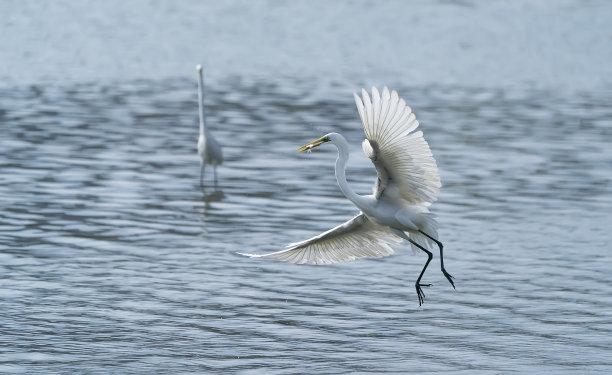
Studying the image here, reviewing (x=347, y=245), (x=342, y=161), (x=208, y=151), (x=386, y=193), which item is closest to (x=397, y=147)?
(x=342, y=161)

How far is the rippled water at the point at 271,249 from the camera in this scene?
7.51 m

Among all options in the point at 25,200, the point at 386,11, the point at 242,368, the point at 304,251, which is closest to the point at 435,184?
the point at 304,251

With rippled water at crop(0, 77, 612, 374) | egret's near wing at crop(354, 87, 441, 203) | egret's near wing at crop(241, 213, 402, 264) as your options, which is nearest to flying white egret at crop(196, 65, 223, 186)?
rippled water at crop(0, 77, 612, 374)

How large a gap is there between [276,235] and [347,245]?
2.80m

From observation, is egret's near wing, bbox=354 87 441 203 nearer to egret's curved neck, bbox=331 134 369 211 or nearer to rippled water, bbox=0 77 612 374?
egret's curved neck, bbox=331 134 369 211

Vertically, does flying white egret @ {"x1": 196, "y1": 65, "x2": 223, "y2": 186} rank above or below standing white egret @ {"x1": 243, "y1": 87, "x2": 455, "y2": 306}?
below

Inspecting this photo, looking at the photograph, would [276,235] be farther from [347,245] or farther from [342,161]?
[342,161]

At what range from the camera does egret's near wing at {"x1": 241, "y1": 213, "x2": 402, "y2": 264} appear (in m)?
7.98

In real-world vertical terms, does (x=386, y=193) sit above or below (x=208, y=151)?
above

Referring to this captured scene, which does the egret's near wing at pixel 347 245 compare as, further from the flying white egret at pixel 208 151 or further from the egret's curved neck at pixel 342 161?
the flying white egret at pixel 208 151

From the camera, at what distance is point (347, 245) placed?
8172mm

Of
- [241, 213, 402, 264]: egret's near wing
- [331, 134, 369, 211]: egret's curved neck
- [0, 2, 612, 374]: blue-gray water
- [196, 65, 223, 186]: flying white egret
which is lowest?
[0, 2, 612, 374]: blue-gray water

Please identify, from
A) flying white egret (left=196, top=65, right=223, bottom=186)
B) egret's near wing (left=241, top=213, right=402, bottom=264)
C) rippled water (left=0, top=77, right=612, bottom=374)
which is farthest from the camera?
flying white egret (left=196, top=65, right=223, bottom=186)

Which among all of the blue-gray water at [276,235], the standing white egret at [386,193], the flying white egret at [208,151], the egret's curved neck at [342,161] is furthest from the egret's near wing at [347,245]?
the flying white egret at [208,151]
